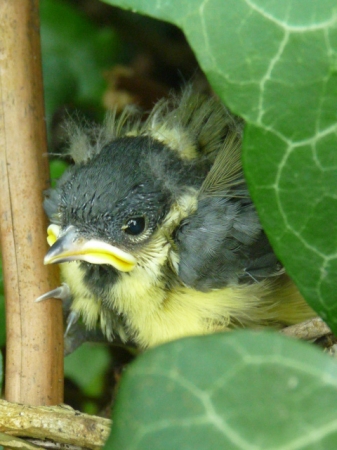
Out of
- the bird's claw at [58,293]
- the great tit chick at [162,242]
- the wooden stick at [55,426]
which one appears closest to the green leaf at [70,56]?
the great tit chick at [162,242]

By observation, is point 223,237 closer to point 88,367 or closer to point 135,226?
point 135,226

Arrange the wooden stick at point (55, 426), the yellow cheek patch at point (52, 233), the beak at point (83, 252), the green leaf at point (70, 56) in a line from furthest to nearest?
the green leaf at point (70, 56) < the yellow cheek patch at point (52, 233) < the beak at point (83, 252) < the wooden stick at point (55, 426)

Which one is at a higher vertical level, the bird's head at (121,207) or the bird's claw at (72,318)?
the bird's head at (121,207)

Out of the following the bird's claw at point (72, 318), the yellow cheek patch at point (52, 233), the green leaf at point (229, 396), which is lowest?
the bird's claw at point (72, 318)

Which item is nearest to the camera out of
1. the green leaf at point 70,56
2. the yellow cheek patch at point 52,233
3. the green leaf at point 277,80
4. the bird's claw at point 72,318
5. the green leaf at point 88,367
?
the green leaf at point 277,80

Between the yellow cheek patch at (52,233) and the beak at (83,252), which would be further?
the yellow cheek patch at (52,233)

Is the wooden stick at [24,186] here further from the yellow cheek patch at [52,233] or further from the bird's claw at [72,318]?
the bird's claw at [72,318]
